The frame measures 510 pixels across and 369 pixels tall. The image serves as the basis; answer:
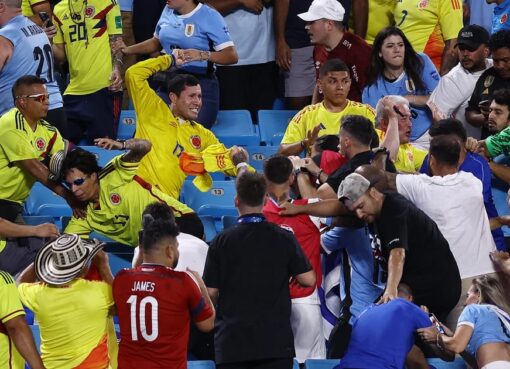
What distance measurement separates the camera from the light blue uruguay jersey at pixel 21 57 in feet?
30.3

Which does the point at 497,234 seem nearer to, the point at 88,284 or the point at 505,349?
the point at 505,349

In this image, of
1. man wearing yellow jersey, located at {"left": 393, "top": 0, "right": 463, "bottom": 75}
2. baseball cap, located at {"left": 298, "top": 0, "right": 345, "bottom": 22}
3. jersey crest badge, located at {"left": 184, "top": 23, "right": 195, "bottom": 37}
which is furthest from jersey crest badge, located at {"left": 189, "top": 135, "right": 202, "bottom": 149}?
man wearing yellow jersey, located at {"left": 393, "top": 0, "right": 463, "bottom": 75}

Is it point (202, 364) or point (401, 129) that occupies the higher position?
point (401, 129)

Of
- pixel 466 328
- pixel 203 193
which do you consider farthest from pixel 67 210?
pixel 466 328

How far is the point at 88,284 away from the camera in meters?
6.32

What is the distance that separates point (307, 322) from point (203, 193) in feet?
6.60

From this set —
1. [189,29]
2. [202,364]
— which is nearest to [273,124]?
[189,29]

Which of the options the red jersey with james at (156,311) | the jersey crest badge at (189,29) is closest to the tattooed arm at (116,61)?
the jersey crest badge at (189,29)

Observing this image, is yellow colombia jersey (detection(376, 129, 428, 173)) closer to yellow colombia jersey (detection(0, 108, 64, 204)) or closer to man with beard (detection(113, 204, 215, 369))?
yellow colombia jersey (detection(0, 108, 64, 204))

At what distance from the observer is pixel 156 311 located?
6.16 meters

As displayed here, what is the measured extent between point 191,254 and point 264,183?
80 centimetres

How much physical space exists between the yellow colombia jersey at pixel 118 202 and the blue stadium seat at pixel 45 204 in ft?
2.19

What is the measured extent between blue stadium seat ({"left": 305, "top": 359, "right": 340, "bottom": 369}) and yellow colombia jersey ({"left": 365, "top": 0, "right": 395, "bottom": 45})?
4375 millimetres

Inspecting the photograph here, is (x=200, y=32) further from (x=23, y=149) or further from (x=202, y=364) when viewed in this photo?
(x=202, y=364)
